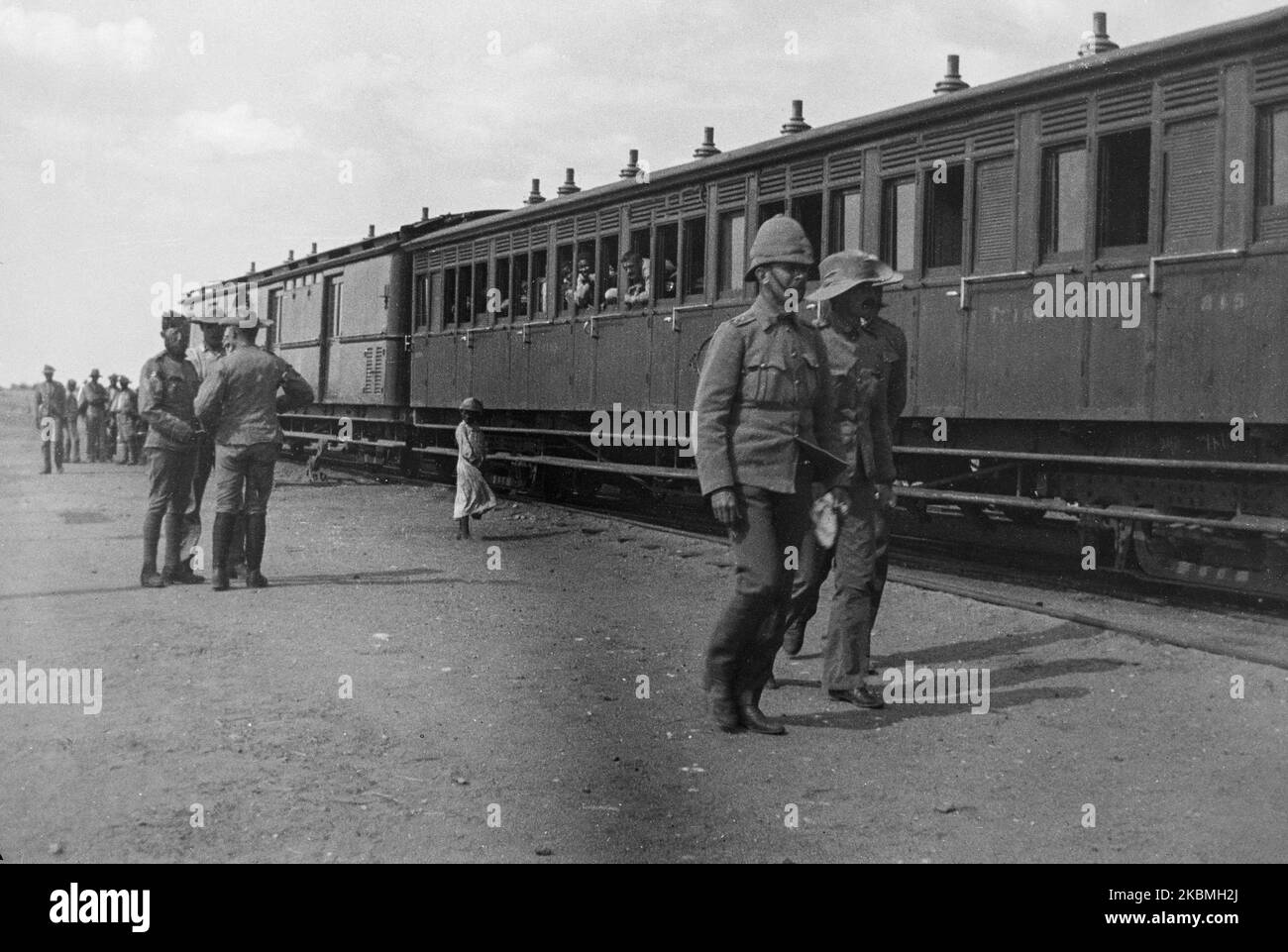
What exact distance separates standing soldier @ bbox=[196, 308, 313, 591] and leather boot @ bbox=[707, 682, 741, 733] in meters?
4.77

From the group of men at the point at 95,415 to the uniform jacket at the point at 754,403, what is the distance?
20790 millimetres

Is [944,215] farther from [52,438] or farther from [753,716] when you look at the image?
[52,438]

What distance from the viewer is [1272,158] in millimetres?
8539

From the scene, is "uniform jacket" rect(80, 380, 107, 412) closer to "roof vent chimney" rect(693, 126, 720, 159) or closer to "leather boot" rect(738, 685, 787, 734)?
"roof vent chimney" rect(693, 126, 720, 159)

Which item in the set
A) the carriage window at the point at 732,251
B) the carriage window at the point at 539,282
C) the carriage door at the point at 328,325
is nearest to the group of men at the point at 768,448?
the carriage window at the point at 732,251

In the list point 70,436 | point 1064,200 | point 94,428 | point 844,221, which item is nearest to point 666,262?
point 844,221

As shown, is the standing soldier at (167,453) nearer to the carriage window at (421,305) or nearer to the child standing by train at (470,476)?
the child standing by train at (470,476)

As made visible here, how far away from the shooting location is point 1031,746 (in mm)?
5703

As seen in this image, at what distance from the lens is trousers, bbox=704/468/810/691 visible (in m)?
5.67

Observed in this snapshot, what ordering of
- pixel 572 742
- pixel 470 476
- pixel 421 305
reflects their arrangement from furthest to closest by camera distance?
pixel 421 305, pixel 470 476, pixel 572 742

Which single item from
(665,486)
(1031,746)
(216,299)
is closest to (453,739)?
(1031,746)

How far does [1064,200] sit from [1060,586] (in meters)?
2.65

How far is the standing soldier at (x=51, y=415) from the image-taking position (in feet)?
75.3
